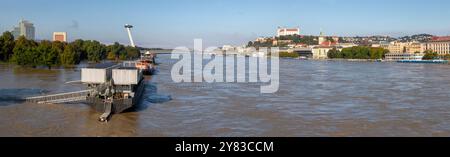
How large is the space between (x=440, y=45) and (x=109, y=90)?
6855 centimetres

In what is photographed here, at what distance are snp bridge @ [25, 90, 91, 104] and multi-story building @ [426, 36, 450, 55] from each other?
65.7 m

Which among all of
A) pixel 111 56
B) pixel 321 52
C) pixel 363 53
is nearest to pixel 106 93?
pixel 111 56

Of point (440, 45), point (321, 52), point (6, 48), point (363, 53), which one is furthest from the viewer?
point (321, 52)

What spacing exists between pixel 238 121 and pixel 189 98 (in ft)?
15.5

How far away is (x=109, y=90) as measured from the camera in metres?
11.5

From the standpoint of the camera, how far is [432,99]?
14914 mm

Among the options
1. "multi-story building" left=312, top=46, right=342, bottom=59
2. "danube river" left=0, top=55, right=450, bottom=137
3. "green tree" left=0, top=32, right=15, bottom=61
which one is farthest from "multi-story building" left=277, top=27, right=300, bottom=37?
"danube river" left=0, top=55, right=450, bottom=137

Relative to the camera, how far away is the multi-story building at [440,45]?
229ft

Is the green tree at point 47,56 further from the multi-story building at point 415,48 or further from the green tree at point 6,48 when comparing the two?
the multi-story building at point 415,48

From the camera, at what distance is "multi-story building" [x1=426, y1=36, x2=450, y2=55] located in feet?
229

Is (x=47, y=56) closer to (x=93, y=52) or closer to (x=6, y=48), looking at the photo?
(x=6, y=48)

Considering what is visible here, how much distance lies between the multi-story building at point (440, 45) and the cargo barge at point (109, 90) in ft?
216
